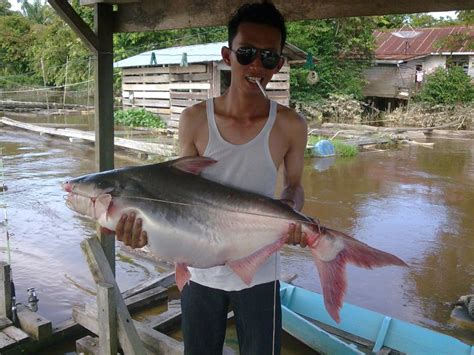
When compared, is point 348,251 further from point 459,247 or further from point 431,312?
point 459,247

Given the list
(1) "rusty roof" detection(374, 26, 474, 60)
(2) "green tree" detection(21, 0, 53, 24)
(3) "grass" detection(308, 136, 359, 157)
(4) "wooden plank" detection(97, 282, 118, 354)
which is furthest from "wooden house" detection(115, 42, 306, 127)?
(2) "green tree" detection(21, 0, 53, 24)

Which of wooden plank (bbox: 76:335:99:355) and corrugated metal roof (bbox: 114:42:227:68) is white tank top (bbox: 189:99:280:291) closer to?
wooden plank (bbox: 76:335:99:355)

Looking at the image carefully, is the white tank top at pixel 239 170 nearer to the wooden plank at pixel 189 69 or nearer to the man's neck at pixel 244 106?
the man's neck at pixel 244 106

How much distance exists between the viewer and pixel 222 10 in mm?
3377

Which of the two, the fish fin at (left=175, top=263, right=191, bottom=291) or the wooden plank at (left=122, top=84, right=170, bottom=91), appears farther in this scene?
the wooden plank at (left=122, top=84, right=170, bottom=91)

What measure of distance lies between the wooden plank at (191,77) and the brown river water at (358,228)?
4401 millimetres

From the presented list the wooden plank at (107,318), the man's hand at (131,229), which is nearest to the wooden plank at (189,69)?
the wooden plank at (107,318)

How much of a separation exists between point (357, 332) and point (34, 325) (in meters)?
2.76

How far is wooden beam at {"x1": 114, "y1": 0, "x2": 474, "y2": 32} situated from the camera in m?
2.78

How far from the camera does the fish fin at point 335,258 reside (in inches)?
64.7

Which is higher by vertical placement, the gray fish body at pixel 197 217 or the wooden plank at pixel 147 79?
the wooden plank at pixel 147 79

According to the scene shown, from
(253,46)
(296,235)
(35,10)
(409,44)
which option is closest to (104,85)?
(253,46)

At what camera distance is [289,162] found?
84.2 inches

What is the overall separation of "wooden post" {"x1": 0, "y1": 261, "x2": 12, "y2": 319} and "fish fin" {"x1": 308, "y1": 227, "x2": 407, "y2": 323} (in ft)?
10.4
